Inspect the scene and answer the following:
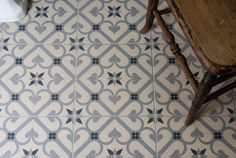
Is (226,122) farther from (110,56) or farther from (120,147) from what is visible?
(110,56)

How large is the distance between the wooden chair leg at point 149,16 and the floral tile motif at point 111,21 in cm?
2

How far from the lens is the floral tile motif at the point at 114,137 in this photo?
118 cm

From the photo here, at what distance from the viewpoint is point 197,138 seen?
1.19 m

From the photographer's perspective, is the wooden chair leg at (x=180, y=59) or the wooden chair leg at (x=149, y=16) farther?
the wooden chair leg at (x=149, y=16)

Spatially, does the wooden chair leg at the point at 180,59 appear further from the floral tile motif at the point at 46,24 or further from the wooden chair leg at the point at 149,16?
the floral tile motif at the point at 46,24

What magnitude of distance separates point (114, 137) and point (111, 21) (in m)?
0.46

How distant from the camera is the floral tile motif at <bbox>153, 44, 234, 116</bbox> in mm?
1230

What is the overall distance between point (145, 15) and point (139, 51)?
6.5 inches

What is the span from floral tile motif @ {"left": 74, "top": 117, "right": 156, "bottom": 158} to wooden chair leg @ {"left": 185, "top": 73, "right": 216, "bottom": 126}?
0.14m

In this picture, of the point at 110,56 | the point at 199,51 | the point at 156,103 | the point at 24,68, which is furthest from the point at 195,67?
the point at 24,68

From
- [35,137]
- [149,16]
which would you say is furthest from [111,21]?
[35,137]

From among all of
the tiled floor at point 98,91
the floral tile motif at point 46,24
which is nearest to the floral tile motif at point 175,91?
the tiled floor at point 98,91

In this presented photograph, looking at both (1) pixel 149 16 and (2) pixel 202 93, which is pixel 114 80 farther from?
(2) pixel 202 93

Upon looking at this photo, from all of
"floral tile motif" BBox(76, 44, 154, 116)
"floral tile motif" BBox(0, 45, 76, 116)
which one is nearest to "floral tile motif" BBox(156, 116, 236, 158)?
"floral tile motif" BBox(76, 44, 154, 116)
